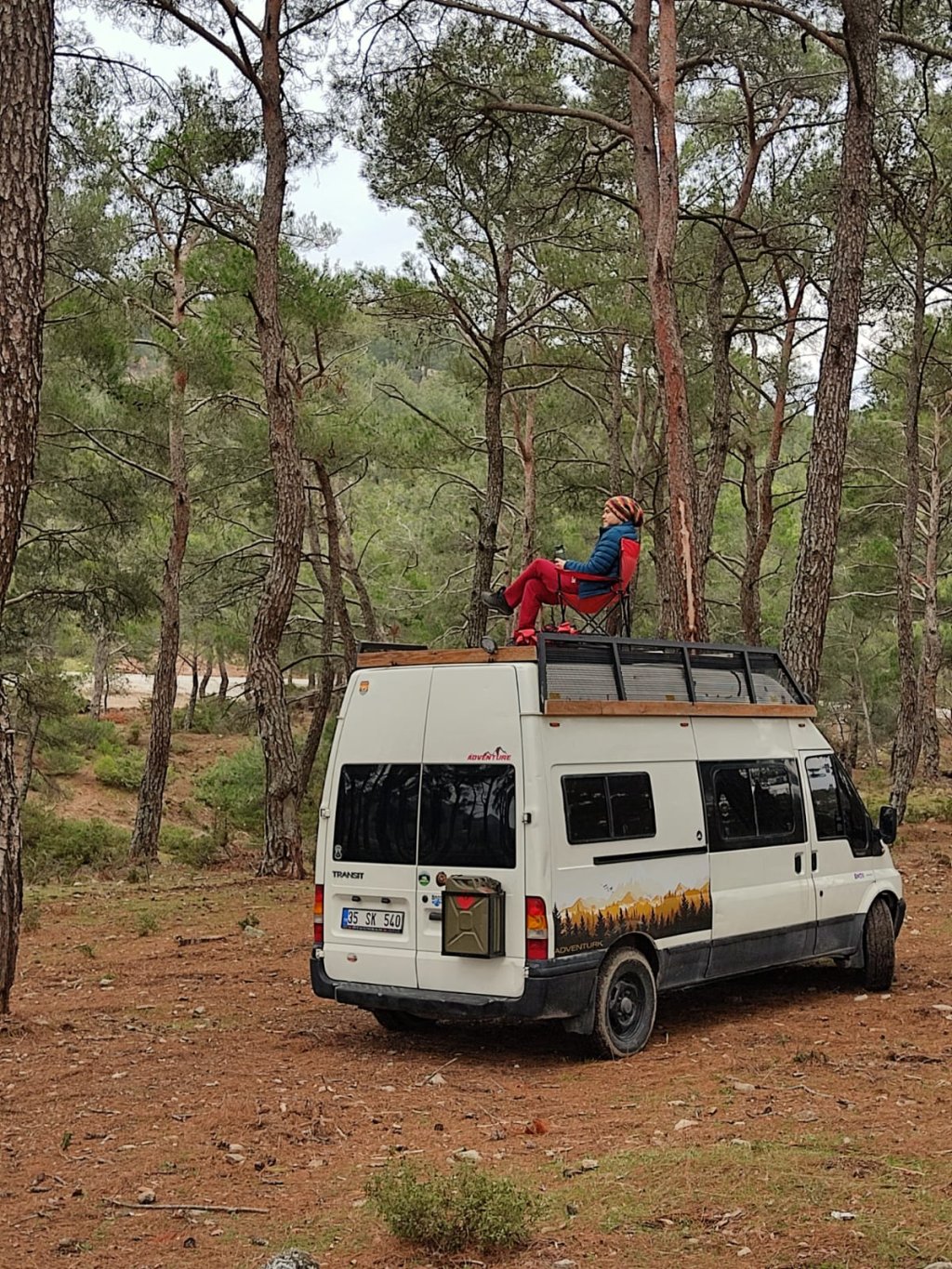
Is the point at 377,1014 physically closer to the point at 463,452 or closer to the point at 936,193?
the point at 936,193

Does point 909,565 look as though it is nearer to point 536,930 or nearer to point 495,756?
point 495,756

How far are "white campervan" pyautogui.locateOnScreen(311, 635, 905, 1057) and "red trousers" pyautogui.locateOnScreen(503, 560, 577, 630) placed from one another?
3.75ft

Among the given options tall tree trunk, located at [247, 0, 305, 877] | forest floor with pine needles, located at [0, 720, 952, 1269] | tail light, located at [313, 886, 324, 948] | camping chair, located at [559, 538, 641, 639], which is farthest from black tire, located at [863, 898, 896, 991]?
tall tree trunk, located at [247, 0, 305, 877]

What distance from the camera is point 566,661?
772 cm

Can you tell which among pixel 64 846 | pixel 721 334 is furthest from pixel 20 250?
pixel 64 846

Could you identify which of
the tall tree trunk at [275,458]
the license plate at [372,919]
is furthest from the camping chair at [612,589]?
the tall tree trunk at [275,458]

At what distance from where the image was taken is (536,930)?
23.8 ft

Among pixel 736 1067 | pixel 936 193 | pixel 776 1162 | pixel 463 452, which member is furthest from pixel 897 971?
pixel 463 452

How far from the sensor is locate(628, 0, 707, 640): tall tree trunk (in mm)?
12320

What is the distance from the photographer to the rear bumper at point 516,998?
285 inches

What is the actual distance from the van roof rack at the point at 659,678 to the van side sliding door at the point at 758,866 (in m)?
0.48

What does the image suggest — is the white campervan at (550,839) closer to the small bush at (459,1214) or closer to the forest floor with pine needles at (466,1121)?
the forest floor with pine needles at (466,1121)

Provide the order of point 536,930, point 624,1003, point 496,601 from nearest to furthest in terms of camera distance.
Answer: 1. point 536,930
2. point 624,1003
3. point 496,601

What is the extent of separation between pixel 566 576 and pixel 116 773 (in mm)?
32163
